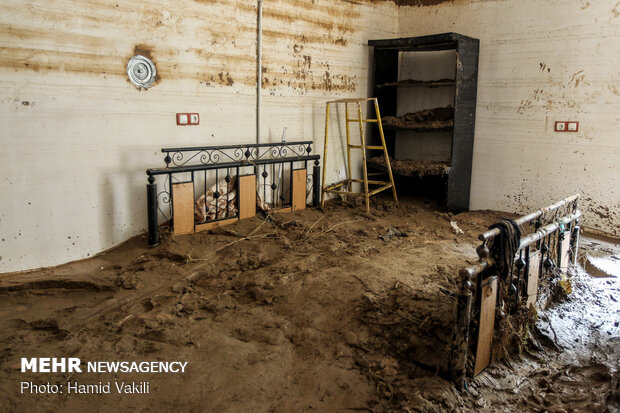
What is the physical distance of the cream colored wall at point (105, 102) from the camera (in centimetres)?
365

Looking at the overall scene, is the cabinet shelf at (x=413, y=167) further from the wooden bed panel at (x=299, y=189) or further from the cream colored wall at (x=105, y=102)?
the cream colored wall at (x=105, y=102)

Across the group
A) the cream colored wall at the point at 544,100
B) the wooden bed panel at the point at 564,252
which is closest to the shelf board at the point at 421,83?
the cream colored wall at the point at 544,100

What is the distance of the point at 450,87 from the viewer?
636 centimetres

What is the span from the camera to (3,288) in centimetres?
352

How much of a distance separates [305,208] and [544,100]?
3.11m

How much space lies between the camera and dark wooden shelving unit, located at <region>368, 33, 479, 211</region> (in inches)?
227

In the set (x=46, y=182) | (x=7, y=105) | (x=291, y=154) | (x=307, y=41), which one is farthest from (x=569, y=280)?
(x=7, y=105)

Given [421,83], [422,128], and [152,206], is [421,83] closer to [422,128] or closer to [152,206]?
[422,128]

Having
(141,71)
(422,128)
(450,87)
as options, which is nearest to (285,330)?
(141,71)

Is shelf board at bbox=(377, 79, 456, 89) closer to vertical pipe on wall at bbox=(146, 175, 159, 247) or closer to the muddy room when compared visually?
the muddy room

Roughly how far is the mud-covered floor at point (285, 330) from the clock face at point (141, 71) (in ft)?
4.69

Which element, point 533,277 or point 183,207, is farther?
point 183,207

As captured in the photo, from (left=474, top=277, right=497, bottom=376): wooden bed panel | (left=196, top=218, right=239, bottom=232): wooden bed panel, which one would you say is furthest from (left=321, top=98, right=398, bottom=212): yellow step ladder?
(left=474, top=277, right=497, bottom=376): wooden bed panel

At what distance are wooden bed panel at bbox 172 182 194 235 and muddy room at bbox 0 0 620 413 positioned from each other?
20mm
